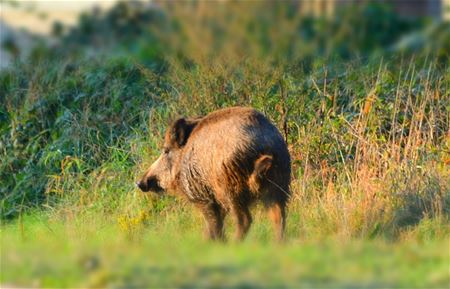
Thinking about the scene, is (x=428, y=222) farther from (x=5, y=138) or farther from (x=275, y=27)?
(x=5, y=138)

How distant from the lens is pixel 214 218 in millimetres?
10945

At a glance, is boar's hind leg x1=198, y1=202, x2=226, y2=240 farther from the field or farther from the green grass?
the green grass

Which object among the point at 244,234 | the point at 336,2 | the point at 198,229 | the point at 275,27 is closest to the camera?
the point at 244,234

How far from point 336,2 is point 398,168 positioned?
5492 millimetres

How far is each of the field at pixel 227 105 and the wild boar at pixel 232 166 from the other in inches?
13.3

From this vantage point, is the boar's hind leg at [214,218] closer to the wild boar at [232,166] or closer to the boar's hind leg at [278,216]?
the wild boar at [232,166]

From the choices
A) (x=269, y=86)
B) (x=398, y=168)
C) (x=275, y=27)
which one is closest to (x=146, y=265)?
(x=398, y=168)

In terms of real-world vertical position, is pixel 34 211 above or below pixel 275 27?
below

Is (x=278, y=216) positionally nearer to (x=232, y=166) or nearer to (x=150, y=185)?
(x=232, y=166)

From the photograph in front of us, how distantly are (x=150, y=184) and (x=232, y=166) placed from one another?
1576 millimetres

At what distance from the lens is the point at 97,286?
752cm

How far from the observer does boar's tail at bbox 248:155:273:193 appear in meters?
10.3

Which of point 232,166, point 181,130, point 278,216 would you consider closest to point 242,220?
point 278,216

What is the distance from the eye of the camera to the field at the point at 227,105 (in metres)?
8.02
